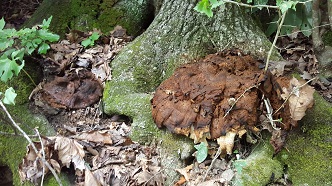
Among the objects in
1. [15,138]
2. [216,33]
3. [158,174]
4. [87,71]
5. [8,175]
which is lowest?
[8,175]

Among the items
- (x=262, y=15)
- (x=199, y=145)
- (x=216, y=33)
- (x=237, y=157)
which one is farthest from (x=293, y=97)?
(x=262, y=15)

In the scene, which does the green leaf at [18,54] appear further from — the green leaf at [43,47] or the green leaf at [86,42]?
the green leaf at [86,42]

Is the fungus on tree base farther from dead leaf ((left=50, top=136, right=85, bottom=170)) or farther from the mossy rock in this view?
the mossy rock

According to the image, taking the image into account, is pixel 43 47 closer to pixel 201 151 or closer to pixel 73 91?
pixel 73 91

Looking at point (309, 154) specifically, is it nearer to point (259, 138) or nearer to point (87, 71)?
point (259, 138)

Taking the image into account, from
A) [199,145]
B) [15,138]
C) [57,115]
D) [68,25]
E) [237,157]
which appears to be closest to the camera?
[199,145]

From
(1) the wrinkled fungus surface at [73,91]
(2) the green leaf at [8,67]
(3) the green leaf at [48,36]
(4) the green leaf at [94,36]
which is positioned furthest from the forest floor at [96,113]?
(2) the green leaf at [8,67]

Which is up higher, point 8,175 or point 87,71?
point 87,71
